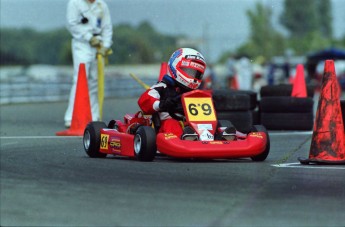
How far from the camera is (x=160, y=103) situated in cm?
1005

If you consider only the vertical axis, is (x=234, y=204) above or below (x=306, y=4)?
above

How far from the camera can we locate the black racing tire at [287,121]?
50.1 ft

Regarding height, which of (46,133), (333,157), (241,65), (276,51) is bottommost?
(276,51)

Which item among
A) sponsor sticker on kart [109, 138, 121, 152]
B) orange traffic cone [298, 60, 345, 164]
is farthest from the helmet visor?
orange traffic cone [298, 60, 345, 164]

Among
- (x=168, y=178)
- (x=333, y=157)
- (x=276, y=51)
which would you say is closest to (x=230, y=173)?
(x=168, y=178)

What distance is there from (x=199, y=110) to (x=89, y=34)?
19.9 ft

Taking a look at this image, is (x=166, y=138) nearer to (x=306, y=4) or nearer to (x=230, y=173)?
(x=230, y=173)

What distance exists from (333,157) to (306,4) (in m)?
134

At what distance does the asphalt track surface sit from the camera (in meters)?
6.41

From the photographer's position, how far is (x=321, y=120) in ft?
32.3

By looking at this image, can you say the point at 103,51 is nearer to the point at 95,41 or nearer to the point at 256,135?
the point at 95,41

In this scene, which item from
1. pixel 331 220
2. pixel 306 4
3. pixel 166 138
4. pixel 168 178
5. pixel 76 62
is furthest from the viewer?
pixel 306 4

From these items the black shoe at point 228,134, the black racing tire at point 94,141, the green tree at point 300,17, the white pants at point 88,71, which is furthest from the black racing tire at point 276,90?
the green tree at point 300,17

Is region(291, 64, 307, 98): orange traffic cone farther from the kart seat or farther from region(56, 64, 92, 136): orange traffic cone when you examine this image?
the kart seat
